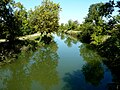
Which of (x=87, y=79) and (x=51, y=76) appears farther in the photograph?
(x=51, y=76)

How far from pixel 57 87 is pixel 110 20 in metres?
11.8

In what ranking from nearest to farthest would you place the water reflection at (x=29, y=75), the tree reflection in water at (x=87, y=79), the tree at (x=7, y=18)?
the tree reflection in water at (x=87, y=79)
the water reflection at (x=29, y=75)
the tree at (x=7, y=18)

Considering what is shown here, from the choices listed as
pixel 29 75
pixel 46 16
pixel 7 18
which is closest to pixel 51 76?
pixel 29 75

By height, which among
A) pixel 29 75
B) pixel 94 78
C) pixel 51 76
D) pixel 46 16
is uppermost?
pixel 46 16

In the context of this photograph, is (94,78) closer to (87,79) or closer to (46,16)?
(87,79)

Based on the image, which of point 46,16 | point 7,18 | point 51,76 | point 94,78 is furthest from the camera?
point 46,16

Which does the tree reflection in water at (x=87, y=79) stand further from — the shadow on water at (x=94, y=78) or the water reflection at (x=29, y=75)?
the water reflection at (x=29, y=75)

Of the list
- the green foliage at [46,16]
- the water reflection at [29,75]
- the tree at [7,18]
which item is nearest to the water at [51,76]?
the water reflection at [29,75]

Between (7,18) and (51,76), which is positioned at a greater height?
(7,18)

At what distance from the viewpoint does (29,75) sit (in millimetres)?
29516

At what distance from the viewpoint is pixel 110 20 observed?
15086mm

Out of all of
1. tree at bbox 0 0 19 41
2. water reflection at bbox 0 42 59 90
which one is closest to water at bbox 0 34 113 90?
water reflection at bbox 0 42 59 90

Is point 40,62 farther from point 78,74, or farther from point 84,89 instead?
point 84,89

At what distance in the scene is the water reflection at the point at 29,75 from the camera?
2495 cm
